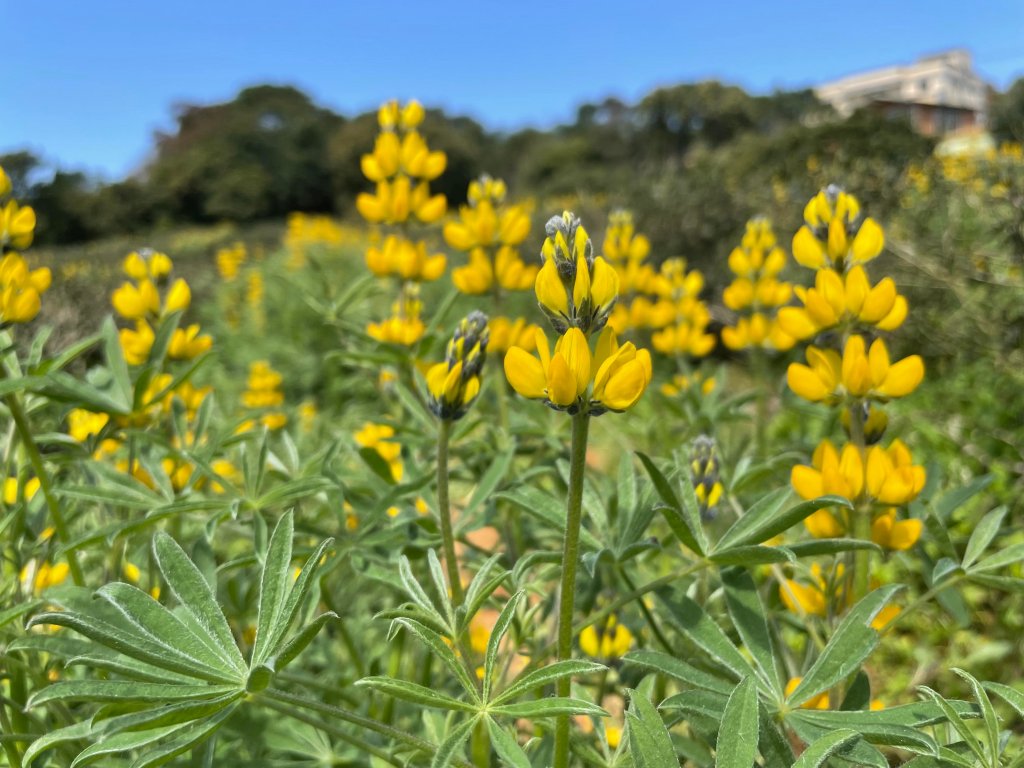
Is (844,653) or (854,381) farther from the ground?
(854,381)

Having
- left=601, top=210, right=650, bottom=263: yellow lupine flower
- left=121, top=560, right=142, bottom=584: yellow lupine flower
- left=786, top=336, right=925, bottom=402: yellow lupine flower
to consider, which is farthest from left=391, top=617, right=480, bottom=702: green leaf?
left=601, top=210, right=650, bottom=263: yellow lupine flower

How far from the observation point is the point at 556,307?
0.65 meters

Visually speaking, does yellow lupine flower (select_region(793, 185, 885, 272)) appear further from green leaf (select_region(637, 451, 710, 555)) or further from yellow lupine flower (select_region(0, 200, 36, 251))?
yellow lupine flower (select_region(0, 200, 36, 251))

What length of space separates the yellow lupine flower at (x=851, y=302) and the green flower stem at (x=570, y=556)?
408mm

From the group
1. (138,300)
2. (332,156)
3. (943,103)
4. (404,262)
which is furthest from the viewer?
(332,156)

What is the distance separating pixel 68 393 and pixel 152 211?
85.3 ft

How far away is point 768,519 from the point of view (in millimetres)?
778

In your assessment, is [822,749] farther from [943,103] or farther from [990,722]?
[943,103]

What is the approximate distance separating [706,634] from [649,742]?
0.20 meters

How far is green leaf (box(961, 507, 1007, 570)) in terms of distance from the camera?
870 mm

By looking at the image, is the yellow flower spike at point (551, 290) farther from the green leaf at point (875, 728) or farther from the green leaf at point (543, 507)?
the green leaf at point (875, 728)

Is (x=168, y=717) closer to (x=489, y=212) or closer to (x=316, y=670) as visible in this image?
(x=316, y=670)

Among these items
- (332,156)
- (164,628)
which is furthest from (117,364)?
(332,156)

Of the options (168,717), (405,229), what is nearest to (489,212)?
(405,229)
